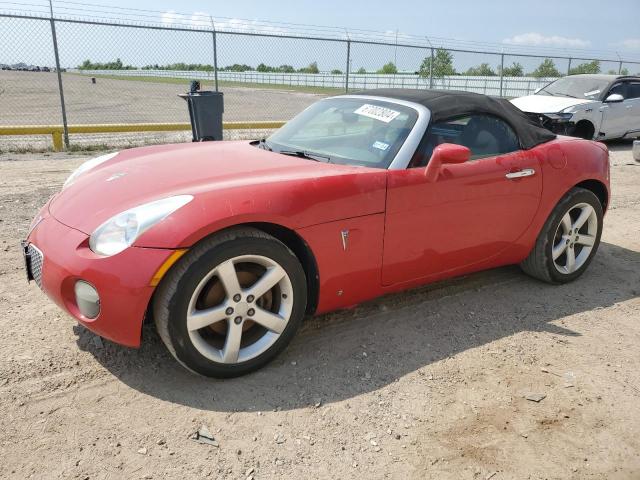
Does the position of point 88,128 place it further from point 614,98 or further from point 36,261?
point 614,98

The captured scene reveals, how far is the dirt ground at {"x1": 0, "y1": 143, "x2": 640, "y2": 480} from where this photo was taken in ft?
7.18

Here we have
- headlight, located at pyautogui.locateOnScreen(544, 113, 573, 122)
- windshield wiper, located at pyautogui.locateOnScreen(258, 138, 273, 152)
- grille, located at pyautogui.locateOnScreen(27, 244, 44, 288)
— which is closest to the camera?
grille, located at pyautogui.locateOnScreen(27, 244, 44, 288)

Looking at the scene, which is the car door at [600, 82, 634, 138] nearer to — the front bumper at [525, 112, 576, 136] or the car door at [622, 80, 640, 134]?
the car door at [622, 80, 640, 134]

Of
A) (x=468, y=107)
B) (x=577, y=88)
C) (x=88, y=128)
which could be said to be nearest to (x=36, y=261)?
(x=468, y=107)

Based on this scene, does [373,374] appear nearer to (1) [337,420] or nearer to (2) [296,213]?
(1) [337,420]

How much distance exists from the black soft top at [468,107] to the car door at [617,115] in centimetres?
795

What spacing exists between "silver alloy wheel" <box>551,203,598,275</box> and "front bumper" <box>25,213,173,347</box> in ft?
9.60

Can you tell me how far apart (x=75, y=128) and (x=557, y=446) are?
30.7ft

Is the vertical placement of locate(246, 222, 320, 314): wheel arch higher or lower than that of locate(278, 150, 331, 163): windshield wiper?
lower

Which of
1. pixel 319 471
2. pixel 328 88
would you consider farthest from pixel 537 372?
pixel 328 88

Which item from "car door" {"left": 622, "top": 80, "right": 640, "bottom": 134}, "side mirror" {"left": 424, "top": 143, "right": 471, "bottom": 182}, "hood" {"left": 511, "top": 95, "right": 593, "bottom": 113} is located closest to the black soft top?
"side mirror" {"left": 424, "top": 143, "right": 471, "bottom": 182}

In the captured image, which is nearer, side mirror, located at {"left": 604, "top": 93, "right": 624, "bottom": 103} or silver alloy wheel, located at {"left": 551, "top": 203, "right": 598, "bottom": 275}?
silver alloy wheel, located at {"left": 551, "top": 203, "right": 598, "bottom": 275}

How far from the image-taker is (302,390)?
8.70ft

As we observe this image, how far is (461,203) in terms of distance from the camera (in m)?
3.27
